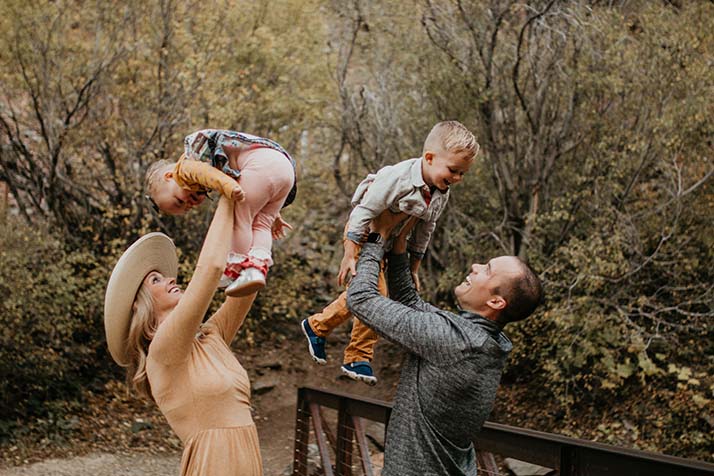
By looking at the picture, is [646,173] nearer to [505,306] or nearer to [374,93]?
[374,93]

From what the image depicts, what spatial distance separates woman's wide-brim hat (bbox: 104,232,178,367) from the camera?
2.48m

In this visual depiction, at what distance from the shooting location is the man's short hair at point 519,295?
2.21 meters

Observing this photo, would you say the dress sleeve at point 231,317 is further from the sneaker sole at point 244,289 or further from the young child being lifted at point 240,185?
the sneaker sole at point 244,289

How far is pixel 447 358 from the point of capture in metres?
2.14

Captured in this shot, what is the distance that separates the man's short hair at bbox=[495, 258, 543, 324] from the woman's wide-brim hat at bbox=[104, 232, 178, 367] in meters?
1.15

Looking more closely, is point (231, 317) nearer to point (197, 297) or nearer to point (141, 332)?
point (141, 332)

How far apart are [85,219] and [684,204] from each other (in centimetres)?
717

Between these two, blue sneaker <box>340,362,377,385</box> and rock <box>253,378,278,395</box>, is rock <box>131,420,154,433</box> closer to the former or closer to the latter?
rock <box>253,378,278,395</box>

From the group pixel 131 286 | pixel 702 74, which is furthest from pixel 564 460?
pixel 702 74

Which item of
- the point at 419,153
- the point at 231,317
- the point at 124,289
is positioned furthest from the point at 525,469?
the point at 124,289

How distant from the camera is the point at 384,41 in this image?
10.4 m

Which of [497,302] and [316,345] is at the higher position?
[497,302]

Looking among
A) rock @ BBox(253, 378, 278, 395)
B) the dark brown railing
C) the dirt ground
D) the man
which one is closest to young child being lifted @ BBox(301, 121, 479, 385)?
the man

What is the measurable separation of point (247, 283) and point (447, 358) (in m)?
0.68
